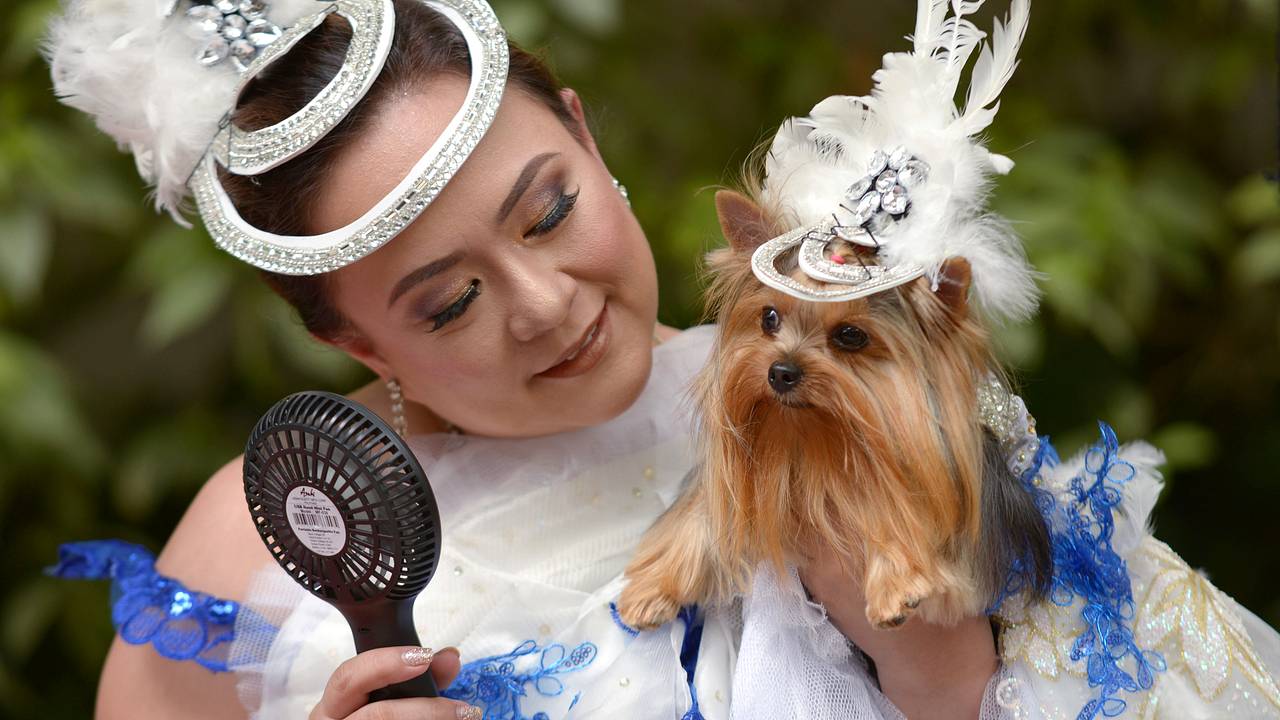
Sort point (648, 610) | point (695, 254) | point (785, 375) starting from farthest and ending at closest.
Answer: point (695, 254) < point (648, 610) < point (785, 375)

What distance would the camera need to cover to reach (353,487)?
44.9 inches

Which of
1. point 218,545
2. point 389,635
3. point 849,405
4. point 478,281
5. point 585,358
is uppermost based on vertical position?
point 849,405

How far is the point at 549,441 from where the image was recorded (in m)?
1.64

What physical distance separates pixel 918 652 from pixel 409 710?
56 cm

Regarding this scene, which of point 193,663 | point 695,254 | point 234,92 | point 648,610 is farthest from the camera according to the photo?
point 695,254

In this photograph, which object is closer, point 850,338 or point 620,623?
point 850,338

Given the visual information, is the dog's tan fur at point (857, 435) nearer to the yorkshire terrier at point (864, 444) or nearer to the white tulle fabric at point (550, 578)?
the yorkshire terrier at point (864, 444)

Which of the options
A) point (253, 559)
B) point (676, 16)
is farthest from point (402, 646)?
point (676, 16)

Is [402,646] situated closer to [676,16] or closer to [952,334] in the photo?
[952,334]

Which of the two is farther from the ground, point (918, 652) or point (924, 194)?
point (924, 194)

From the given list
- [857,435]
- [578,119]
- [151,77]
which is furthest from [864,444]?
[151,77]

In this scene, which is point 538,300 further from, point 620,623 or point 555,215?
point 620,623

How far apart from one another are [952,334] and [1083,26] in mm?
2448

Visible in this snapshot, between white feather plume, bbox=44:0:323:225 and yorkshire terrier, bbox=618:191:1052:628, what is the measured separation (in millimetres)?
685
